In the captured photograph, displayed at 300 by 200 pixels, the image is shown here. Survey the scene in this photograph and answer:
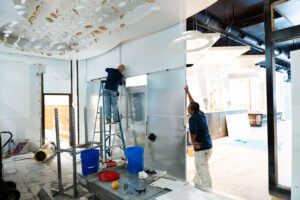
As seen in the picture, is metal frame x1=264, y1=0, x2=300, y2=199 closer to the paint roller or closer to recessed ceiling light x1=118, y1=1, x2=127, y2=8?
recessed ceiling light x1=118, y1=1, x2=127, y2=8

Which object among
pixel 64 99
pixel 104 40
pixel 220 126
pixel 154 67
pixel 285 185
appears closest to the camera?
pixel 285 185

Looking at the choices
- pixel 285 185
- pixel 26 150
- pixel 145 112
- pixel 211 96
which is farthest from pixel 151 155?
pixel 211 96

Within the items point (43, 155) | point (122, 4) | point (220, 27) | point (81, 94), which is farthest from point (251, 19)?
point (43, 155)

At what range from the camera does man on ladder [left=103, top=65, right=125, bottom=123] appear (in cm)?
469

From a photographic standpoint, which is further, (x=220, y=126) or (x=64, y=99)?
(x=220, y=126)

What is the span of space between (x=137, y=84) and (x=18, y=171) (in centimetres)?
334

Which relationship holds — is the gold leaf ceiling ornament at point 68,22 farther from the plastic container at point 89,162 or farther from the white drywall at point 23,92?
the plastic container at point 89,162

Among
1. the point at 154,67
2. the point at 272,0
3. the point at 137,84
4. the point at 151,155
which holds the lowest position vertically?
the point at 151,155

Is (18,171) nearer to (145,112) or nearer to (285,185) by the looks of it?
(145,112)

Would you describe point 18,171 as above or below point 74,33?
below

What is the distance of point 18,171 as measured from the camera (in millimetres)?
4496

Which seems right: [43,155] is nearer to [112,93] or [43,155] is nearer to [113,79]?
[112,93]

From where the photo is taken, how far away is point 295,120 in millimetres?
2172

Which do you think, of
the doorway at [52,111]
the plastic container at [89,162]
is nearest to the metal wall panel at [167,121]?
the plastic container at [89,162]
